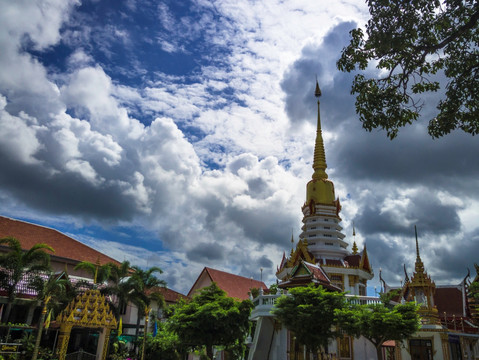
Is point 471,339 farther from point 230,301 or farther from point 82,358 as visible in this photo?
point 82,358

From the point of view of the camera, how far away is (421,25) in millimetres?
13281

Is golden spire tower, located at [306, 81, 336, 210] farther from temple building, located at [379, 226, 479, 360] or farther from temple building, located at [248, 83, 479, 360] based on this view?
temple building, located at [379, 226, 479, 360]

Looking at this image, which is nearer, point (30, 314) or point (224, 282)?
point (30, 314)

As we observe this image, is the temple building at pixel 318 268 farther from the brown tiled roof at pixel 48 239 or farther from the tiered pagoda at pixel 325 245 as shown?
the brown tiled roof at pixel 48 239

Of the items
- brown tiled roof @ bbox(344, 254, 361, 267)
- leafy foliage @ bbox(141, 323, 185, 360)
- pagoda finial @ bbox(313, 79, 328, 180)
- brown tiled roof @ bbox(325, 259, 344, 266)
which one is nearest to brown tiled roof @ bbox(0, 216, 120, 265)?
leafy foliage @ bbox(141, 323, 185, 360)

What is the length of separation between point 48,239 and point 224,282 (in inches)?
827

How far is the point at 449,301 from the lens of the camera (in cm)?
3950

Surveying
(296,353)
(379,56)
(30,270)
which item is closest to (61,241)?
(30,270)

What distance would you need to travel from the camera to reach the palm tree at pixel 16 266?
26469 millimetres

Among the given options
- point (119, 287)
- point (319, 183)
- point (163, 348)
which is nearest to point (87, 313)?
point (119, 287)

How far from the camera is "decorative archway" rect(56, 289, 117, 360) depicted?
71.8ft

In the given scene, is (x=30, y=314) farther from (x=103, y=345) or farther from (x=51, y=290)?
(x=103, y=345)

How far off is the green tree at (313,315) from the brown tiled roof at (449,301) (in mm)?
20423

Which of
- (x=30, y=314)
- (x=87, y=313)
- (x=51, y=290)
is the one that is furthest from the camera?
(x=30, y=314)
